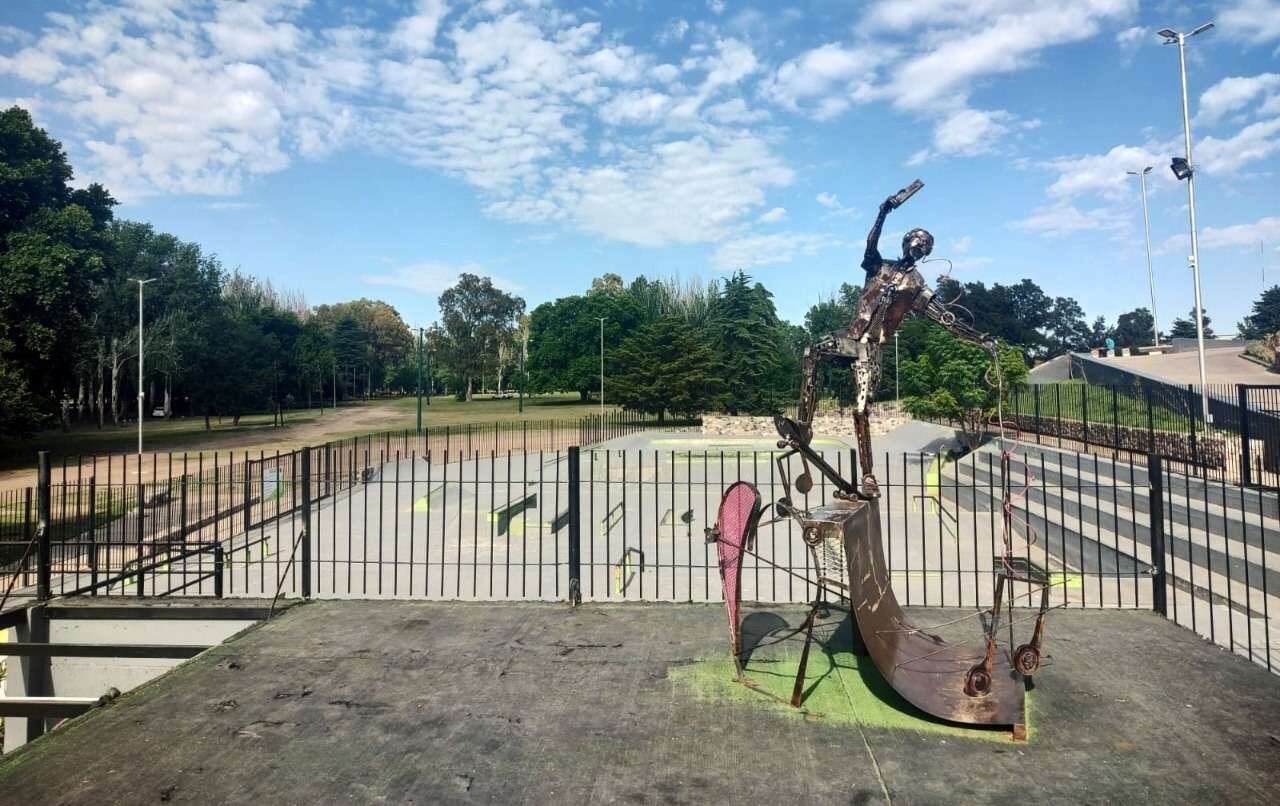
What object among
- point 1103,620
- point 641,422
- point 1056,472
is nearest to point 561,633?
point 1103,620

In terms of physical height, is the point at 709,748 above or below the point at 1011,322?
below

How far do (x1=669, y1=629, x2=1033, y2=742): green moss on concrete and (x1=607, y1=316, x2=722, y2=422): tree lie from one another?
144 feet

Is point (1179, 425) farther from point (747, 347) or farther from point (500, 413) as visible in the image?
point (500, 413)

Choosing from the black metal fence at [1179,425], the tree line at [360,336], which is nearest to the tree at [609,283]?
the tree line at [360,336]

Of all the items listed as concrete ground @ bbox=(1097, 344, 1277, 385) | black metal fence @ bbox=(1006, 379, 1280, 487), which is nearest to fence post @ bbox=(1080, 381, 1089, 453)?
black metal fence @ bbox=(1006, 379, 1280, 487)

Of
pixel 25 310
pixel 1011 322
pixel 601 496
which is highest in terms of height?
pixel 1011 322

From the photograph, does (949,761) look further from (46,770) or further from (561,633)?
(46,770)

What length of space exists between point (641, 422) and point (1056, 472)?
34785 millimetres

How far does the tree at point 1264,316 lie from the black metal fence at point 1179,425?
62.2m

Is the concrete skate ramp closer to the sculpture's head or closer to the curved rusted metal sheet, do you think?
the curved rusted metal sheet

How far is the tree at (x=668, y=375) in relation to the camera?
163ft

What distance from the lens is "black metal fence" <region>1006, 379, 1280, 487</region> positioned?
1241 cm

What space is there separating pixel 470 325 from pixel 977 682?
91.0 m

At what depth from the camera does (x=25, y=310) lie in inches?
1096
